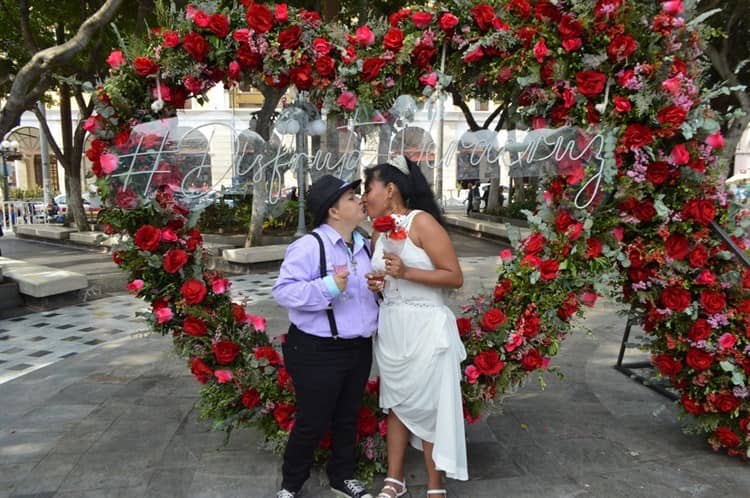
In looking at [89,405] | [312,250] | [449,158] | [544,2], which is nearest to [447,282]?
[312,250]

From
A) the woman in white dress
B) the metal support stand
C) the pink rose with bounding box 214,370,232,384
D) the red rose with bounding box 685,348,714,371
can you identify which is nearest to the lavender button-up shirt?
the woman in white dress

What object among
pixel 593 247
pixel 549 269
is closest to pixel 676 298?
pixel 593 247

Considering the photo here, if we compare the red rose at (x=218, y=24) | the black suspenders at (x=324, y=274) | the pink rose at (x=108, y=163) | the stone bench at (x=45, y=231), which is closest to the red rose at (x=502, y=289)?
the black suspenders at (x=324, y=274)

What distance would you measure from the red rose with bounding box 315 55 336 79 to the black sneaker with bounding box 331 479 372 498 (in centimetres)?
226

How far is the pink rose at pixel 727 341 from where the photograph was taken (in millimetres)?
3154

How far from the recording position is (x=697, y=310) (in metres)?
3.25

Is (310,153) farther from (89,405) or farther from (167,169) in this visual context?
(89,405)

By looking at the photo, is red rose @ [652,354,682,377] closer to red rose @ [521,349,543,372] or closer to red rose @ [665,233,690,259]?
red rose @ [665,233,690,259]

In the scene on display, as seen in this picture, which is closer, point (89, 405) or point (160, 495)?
point (160, 495)

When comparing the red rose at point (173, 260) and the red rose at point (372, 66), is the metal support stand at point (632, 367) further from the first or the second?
the red rose at point (173, 260)

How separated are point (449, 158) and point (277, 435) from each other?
1.91 meters

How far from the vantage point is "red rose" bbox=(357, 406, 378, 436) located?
3127mm

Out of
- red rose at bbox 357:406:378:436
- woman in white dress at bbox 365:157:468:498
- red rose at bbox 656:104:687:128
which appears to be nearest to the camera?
woman in white dress at bbox 365:157:468:498

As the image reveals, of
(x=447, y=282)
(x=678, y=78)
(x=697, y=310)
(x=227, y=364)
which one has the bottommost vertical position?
(x=227, y=364)
